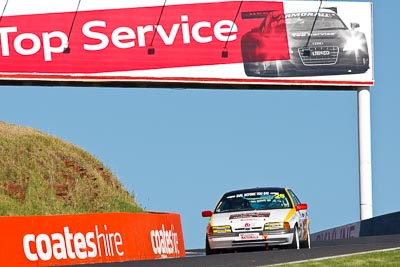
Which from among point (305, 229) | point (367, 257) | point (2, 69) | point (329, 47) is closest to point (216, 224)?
point (305, 229)

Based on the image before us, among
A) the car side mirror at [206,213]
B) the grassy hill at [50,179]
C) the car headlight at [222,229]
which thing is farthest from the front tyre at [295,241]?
Answer: the grassy hill at [50,179]

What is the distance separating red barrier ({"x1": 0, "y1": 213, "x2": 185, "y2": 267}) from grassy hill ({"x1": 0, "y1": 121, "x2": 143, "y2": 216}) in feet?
43.6

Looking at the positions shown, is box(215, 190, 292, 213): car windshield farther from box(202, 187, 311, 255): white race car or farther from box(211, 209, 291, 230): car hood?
box(211, 209, 291, 230): car hood

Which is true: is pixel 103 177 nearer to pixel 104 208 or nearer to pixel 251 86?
pixel 104 208

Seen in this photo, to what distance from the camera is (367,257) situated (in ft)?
57.9

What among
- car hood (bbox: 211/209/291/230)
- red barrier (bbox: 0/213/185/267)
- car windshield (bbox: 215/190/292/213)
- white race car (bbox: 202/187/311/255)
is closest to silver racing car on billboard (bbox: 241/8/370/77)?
red barrier (bbox: 0/213/185/267)

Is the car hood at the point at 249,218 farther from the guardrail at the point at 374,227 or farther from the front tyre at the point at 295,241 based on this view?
the guardrail at the point at 374,227

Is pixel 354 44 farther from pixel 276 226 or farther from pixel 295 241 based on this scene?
pixel 276 226

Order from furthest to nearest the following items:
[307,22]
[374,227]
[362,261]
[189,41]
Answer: [307,22]
[189,41]
[374,227]
[362,261]

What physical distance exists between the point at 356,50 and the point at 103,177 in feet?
35.5

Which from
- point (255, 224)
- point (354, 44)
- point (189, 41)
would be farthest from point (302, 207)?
point (354, 44)

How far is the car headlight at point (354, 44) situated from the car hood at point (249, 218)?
849 inches

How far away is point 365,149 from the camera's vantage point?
44.3 m

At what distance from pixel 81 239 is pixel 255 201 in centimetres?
Answer: 355
